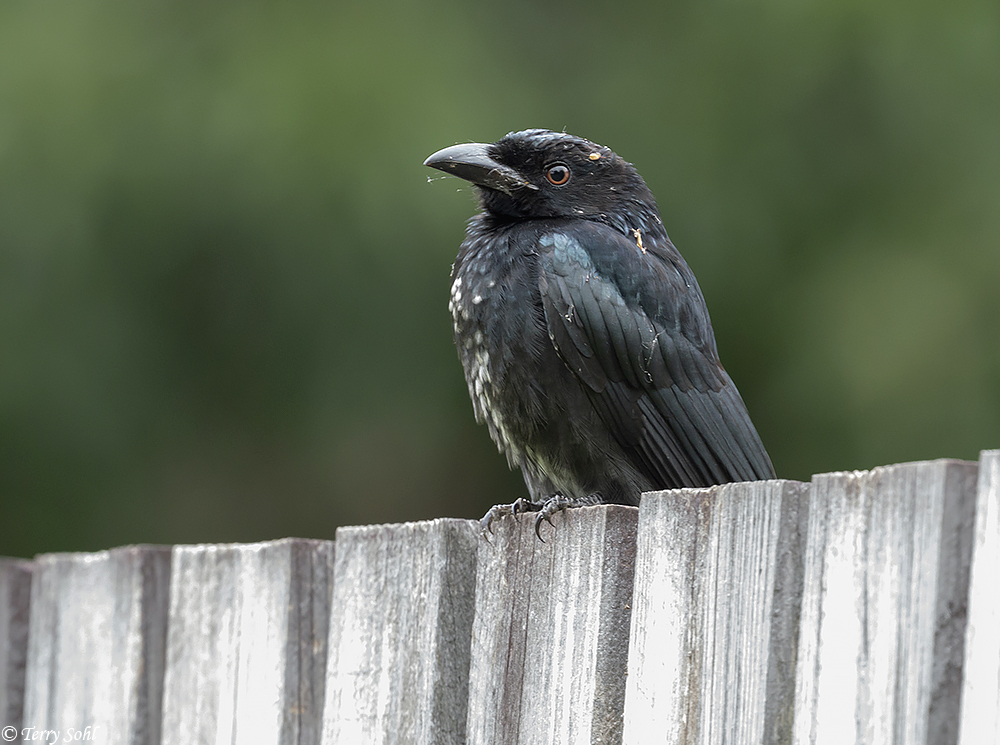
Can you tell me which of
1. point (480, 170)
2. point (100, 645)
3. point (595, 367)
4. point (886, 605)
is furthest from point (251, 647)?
point (480, 170)

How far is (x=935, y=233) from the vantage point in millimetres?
5141

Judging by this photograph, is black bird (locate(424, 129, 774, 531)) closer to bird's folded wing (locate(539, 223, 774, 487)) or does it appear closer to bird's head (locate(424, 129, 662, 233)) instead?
bird's folded wing (locate(539, 223, 774, 487))

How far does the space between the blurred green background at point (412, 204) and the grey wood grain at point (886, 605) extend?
3612 millimetres

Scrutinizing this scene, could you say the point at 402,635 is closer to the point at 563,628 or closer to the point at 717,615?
the point at 563,628

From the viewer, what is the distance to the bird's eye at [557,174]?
127 inches

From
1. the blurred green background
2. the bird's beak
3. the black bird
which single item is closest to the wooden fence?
the black bird

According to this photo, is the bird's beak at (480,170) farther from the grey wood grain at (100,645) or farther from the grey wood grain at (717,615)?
the grey wood grain at (717,615)

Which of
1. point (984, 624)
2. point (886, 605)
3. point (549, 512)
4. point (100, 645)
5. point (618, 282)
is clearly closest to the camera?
point (984, 624)

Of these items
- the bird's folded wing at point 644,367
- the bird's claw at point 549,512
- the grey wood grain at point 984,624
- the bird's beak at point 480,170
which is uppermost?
the bird's beak at point 480,170

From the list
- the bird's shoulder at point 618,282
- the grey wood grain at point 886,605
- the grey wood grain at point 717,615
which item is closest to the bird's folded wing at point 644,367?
the bird's shoulder at point 618,282

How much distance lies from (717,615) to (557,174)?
5.98 ft

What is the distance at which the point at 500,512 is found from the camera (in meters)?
2.37

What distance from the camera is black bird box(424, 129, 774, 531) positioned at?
271 centimetres

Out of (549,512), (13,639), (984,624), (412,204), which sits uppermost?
(412,204)
